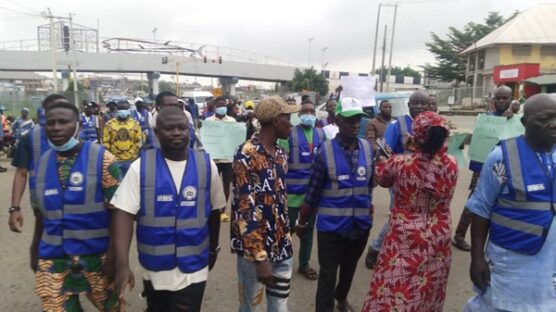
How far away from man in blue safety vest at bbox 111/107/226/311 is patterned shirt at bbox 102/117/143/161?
3.91m

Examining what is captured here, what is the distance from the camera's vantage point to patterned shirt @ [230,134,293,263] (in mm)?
2629

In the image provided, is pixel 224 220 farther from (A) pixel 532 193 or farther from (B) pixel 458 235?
(A) pixel 532 193

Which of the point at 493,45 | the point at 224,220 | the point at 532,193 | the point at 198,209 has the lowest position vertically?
the point at 224,220

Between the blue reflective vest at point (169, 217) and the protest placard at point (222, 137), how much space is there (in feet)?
13.6

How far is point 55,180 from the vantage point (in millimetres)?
2609

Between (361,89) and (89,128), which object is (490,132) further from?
(89,128)

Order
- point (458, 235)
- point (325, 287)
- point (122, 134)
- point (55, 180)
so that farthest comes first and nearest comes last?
point (122, 134)
point (458, 235)
point (325, 287)
point (55, 180)

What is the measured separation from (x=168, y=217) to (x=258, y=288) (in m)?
0.82

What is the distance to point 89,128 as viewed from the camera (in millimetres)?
9945

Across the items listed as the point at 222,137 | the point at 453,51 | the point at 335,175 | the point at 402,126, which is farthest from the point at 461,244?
the point at 453,51

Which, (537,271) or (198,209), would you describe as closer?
(537,271)

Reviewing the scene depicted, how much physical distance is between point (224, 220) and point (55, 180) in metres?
3.93

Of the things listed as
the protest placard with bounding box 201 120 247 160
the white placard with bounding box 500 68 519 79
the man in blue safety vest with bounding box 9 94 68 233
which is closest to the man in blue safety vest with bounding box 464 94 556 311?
the man in blue safety vest with bounding box 9 94 68 233

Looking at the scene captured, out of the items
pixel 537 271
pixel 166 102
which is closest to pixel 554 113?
pixel 537 271
